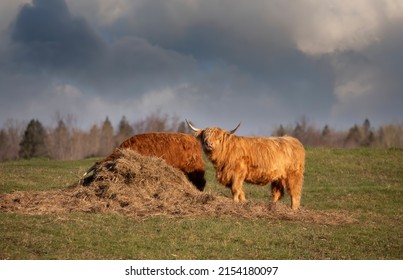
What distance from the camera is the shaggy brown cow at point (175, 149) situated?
15211mm

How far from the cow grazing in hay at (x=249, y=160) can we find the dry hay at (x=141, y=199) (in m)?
0.82

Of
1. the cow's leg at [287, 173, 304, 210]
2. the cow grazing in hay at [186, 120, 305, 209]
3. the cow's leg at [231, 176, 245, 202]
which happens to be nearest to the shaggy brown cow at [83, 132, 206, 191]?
the cow grazing in hay at [186, 120, 305, 209]

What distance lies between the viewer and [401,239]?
1145 cm

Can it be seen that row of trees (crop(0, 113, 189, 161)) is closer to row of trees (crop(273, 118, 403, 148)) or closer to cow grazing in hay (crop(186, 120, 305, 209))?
row of trees (crop(273, 118, 403, 148))

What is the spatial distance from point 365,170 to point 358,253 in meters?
17.0

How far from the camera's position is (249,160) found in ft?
47.4

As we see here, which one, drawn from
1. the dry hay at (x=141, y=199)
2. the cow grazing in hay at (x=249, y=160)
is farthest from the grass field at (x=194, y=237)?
the cow grazing in hay at (x=249, y=160)

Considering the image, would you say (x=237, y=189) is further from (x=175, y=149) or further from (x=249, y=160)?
(x=175, y=149)

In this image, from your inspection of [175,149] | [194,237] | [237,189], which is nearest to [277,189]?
[237,189]

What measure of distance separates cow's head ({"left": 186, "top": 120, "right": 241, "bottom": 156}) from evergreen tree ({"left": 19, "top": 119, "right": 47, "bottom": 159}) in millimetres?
54151

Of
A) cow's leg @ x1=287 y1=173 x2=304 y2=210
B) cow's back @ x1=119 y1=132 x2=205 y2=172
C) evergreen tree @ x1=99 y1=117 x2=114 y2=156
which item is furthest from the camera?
evergreen tree @ x1=99 y1=117 x2=114 y2=156

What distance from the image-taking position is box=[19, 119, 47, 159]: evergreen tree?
217ft

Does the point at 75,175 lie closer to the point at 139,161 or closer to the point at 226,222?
the point at 139,161
